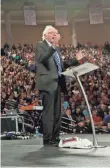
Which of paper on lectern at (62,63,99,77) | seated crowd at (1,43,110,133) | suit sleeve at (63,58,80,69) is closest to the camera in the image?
paper on lectern at (62,63,99,77)

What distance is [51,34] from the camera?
7.98 ft

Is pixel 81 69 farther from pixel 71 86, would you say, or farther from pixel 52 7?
pixel 52 7

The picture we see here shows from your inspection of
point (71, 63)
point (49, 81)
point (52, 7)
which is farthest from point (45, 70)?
point (52, 7)

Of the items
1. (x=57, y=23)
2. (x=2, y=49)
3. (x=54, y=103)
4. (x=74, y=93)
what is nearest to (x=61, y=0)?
(x=57, y=23)

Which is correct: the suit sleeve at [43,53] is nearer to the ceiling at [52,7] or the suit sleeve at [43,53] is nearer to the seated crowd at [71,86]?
the seated crowd at [71,86]

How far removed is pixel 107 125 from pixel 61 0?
2526mm

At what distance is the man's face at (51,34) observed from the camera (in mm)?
2418

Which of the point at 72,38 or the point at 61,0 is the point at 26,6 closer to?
the point at 61,0

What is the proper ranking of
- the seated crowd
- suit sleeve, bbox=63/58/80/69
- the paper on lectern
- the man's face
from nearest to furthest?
the paper on lectern → the man's face → suit sleeve, bbox=63/58/80/69 → the seated crowd

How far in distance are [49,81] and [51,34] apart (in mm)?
319

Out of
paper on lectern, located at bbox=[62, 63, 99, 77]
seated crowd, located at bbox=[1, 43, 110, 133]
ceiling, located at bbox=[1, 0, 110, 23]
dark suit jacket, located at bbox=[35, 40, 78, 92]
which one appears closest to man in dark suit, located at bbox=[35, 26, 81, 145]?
dark suit jacket, located at bbox=[35, 40, 78, 92]

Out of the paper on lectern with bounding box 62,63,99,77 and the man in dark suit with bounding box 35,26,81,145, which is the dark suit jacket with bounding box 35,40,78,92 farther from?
the paper on lectern with bounding box 62,63,99,77

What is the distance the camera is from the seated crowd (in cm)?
590

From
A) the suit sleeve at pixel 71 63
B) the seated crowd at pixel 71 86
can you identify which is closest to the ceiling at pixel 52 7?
the seated crowd at pixel 71 86
